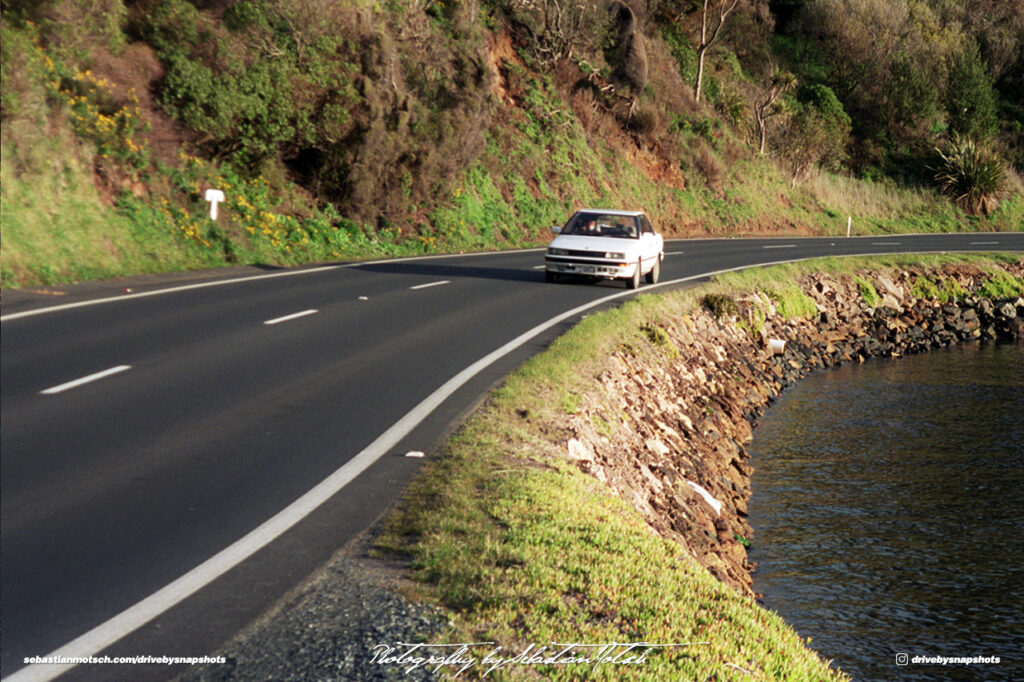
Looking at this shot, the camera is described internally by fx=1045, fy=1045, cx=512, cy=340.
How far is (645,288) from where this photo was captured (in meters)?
21.8

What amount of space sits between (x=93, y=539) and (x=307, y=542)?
124 cm

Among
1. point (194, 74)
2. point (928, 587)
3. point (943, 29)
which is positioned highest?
point (943, 29)

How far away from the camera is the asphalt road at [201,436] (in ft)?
17.6

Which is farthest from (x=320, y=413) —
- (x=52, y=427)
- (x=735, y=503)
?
(x=735, y=503)

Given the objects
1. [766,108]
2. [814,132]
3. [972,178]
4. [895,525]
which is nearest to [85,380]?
[895,525]

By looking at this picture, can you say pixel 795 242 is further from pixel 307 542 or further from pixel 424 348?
pixel 307 542

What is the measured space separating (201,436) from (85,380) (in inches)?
91.0

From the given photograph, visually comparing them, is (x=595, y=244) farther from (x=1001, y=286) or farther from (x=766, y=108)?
(x=766, y=108)

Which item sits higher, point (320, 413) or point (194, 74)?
point (194, 74)

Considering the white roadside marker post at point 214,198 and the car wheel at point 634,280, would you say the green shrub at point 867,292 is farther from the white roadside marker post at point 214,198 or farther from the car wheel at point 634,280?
the white roadside marker post at point 214,198

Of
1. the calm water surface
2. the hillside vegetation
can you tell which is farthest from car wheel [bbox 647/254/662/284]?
the hillside vegetation

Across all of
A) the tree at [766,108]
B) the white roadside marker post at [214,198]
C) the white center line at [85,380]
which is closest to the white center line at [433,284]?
the white roadside marker post at [214,198]

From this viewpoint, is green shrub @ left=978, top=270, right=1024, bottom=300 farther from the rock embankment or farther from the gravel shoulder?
the gravel shoulder

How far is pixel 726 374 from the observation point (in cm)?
1967
